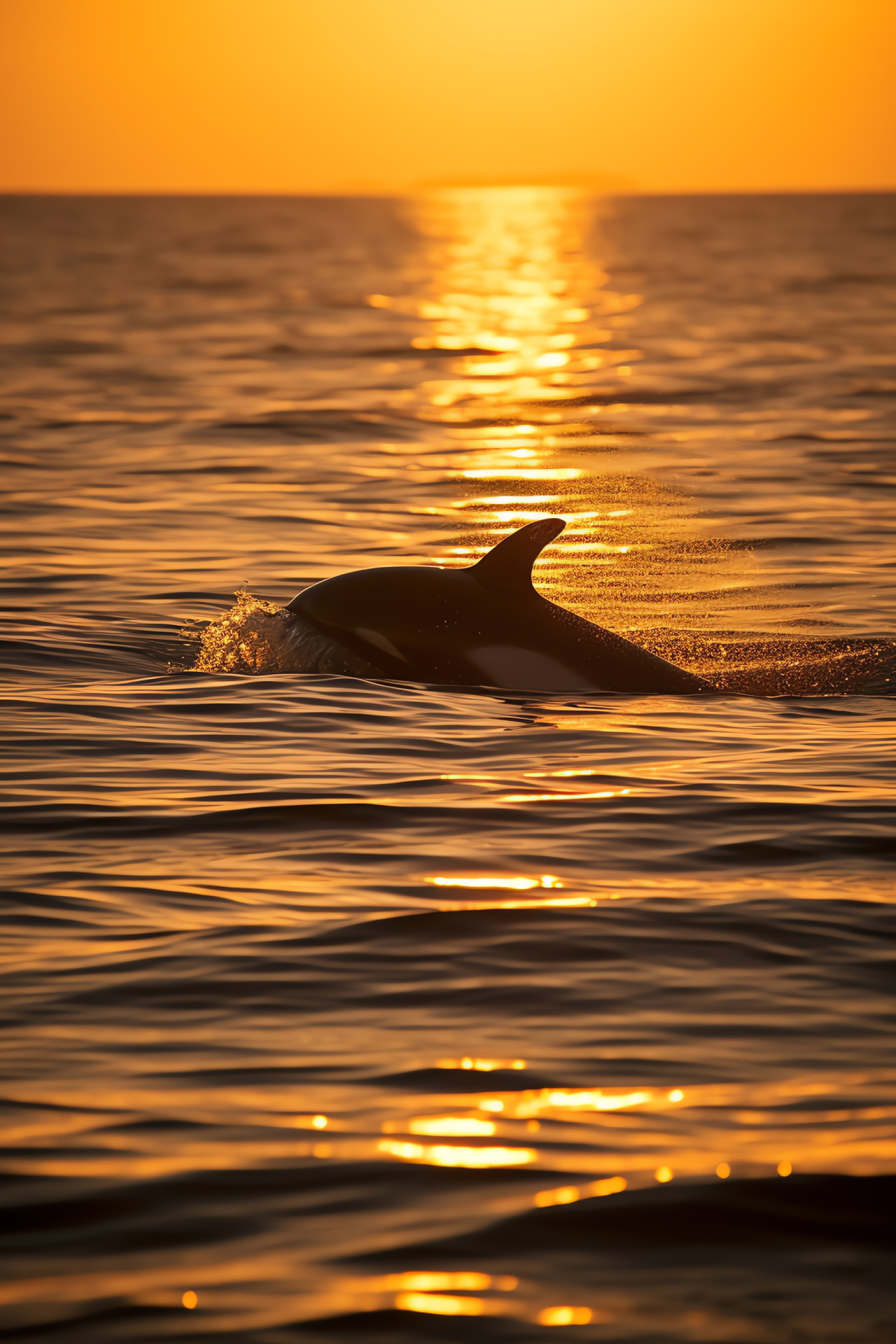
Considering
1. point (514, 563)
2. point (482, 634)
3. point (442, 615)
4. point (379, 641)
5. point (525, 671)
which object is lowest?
point (525, 671)

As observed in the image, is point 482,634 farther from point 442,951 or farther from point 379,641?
point 442,951

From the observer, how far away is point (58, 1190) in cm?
504

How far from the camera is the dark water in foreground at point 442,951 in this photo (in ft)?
15.4

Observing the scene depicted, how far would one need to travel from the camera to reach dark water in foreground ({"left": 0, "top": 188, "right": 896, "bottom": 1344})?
15.4 feet

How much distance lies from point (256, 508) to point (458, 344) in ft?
113

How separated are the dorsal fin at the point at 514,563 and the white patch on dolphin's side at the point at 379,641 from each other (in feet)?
2.41

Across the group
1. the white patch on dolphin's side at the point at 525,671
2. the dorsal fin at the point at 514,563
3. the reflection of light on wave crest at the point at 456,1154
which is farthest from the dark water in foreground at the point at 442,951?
the dorsal fin at the point at 514,563

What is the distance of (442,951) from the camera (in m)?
6.95

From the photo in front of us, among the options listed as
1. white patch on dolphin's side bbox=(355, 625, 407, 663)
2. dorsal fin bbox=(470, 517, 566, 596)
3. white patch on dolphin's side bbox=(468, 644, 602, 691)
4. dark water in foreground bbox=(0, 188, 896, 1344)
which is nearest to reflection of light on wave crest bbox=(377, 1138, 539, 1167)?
dark water in foreground bbox=(0, 188, 896, 1344)

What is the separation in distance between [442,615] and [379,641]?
530mm

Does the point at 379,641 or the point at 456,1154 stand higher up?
the point at 456,1154

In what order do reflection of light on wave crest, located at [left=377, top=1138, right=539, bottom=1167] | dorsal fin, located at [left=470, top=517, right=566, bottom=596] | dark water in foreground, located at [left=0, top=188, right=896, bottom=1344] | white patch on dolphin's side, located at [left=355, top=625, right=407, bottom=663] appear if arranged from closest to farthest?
1. dark water in foreground, located at [left=0, top=188, right=896, bottom=1344]
2. reflection of light on wave crest, located at [left=377, top=1138, right=539, bottom=1167]
3. dorsal fin, located at [left=470, top=517, right=566, bottom=596]
4. white patch on dolphin's side, located at [left=355, top=625, right=407, bottom=663]

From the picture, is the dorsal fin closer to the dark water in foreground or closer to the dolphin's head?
the dolphin's head

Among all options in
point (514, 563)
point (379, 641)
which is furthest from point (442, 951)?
point (379, 641)
